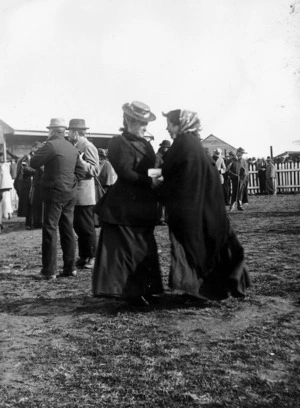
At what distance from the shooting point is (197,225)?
445cm

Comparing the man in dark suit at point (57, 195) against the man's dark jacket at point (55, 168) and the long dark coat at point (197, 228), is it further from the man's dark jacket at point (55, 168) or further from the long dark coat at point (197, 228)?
the long dark coat at point (197, 228)

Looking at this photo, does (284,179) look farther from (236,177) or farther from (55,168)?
(55,168)

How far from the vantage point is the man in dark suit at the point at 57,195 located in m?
6.15

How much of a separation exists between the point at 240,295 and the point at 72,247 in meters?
2.47

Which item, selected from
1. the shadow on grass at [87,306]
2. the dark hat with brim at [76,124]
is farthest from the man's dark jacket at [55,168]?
the shadow on grass at [87,306]

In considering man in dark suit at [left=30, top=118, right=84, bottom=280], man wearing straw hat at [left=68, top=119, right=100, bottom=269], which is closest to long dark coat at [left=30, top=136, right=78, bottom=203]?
man in dark suit at [left=30, top=118, right=84, bottom=280]

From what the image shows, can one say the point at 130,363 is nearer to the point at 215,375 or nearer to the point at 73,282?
the point at 215,375

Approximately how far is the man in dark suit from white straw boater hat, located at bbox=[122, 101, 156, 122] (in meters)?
1.81

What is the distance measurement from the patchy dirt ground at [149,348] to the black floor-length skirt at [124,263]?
8.1 inches

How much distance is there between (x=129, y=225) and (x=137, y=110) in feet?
3.30

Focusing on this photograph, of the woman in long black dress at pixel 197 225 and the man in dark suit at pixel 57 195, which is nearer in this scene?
the woman in long black dress at pixel 197 225

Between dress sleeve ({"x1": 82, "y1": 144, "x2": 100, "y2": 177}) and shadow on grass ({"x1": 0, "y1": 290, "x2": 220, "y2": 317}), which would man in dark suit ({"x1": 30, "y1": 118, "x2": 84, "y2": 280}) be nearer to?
dress sleeve ({"x1": 82, "y1": 144, "x2": 100, "y2": 177})

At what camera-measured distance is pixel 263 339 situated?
3.70 metres

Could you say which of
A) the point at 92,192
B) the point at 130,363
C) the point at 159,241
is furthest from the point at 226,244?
the point at 159,241
